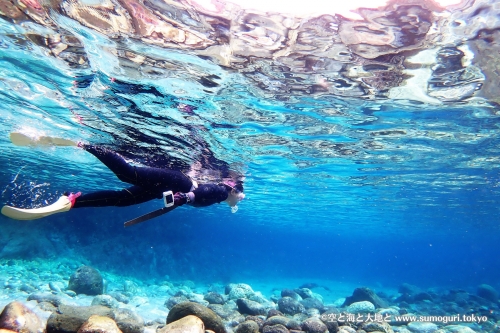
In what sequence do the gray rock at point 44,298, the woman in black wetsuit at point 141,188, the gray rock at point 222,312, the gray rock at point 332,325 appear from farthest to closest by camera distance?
1. the gray rock at point 222,312
2. the gray rock at point 44,298
3. the gray rock at point 332,325
4. the woman in black wetsuit at point 141,188

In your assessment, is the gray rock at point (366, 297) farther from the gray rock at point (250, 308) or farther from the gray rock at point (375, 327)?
the gray rock at point (375, 327)

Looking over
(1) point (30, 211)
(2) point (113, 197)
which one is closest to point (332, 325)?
(2) point (113, 197)

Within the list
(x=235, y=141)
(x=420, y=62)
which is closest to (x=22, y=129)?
(x=235, y=141)

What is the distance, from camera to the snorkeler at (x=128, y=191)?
6.05 metres

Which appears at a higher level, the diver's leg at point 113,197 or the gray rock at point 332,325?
the diver's leg at point 113,197

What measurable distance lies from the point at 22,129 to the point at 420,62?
20.0m

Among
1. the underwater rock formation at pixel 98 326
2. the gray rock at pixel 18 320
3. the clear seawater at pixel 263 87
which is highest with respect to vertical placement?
the clear seawater at pixel 263 87

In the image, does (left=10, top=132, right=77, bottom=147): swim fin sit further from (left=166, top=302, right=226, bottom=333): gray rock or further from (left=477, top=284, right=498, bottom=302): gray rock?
(left=477, top=284, right=498, bottom=302): gray rock

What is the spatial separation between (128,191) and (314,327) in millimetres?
7292

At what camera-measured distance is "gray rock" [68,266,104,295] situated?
56.5 feet

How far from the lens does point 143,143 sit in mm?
14977

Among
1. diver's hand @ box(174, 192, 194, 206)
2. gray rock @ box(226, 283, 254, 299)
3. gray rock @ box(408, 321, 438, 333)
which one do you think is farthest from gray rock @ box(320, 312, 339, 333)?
gray rock @ box(226, 283, 254, 299)

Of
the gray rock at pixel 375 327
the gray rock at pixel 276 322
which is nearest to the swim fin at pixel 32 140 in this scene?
the gray rock at pixel 276 322

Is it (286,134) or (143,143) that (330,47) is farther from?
(143,143)
